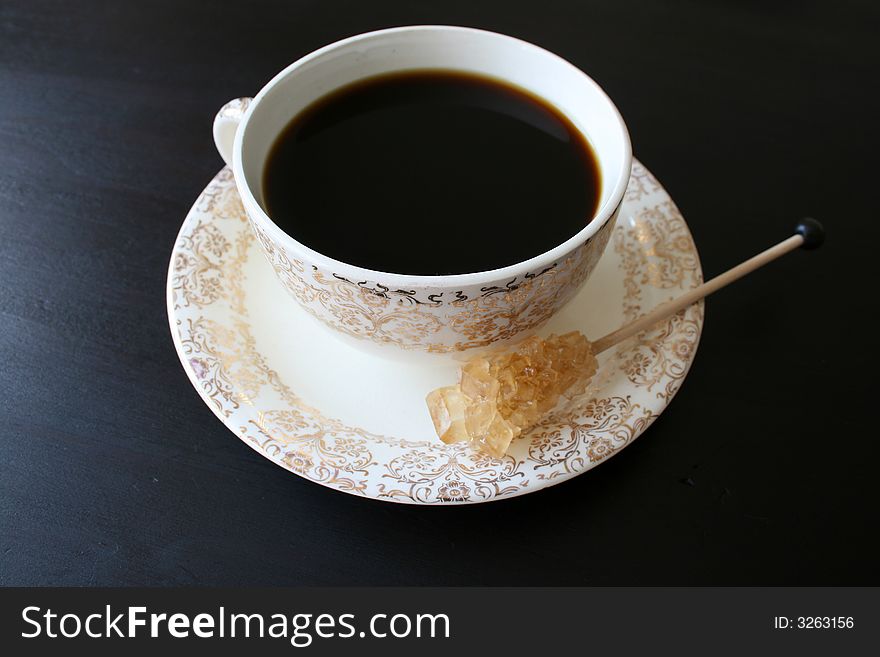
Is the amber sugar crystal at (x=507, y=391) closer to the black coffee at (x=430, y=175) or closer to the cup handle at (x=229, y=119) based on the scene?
the black coffee at (x=430, y=175)

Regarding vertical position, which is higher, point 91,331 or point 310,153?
point 310,153

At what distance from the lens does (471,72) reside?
108 cm

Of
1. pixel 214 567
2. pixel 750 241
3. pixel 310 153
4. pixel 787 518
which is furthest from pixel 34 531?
pixel 750 241

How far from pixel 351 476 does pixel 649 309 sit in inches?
18.2

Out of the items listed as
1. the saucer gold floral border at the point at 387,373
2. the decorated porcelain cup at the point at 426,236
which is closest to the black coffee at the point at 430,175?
the decorated porcelain cup at the point at 426,236

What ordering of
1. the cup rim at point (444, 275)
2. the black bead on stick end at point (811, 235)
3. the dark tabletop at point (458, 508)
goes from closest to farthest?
the cup rim at point (444, 275) < the dark tabletop at point (458, 508) < the black bead on stick end at point (811, 235)

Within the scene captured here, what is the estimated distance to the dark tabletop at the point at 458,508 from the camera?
0.94 meters

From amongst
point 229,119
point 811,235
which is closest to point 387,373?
point 229,119

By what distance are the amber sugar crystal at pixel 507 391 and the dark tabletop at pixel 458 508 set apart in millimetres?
130

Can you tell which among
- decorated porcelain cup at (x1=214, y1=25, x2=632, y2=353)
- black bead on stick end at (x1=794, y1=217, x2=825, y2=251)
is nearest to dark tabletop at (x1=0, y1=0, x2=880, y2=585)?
black bead on stick end at (x1=794, y1=217, x2=825, y2=251)

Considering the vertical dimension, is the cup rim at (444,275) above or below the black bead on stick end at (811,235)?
below

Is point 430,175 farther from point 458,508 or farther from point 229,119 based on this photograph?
point 458,508

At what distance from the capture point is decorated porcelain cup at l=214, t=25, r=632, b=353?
805 millimetres

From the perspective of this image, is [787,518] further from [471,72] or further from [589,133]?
[471,72]
